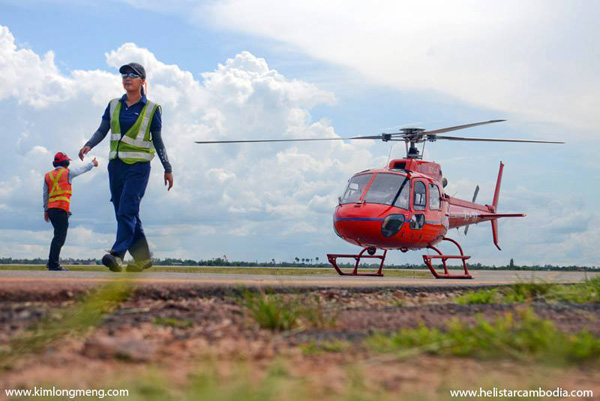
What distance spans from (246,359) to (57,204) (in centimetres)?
903

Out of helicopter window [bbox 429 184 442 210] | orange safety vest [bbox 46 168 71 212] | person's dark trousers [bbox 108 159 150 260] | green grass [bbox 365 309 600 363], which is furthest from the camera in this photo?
helicopter window [bbox 429 184 442 210]

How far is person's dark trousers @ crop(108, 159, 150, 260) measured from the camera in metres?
8.84

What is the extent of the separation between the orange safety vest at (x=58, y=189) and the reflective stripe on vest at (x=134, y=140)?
272cm

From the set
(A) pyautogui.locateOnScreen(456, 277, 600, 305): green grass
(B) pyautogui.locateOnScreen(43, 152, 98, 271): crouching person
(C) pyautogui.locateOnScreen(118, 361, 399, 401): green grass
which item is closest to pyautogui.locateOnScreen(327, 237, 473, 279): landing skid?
(B) pyautogui.locateOnScreen(43, 152, 98, 271): crouching person

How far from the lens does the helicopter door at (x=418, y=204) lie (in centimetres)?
1540

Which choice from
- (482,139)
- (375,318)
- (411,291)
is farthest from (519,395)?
(482,139)

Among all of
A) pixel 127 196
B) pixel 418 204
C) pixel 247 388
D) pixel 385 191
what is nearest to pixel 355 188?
pixel 385 191

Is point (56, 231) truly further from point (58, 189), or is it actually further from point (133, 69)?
point (133, 69)

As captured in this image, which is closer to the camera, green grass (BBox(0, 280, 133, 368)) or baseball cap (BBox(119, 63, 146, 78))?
green grass (BBox(0, 280, 133, 368))

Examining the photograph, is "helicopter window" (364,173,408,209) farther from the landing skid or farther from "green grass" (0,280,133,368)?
"green grass" (0,280,133,368)

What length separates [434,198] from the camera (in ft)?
53.0

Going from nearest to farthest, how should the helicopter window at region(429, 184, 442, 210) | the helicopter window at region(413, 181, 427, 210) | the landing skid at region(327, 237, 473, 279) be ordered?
the landing skid at region(327, 237, 473, 279) < the helicopter window at region(413, 181, 427, 210) < the helicopter window at region(429, 184, 442, 210)

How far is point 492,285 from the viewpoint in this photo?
8.59m

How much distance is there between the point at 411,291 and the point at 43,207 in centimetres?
671
